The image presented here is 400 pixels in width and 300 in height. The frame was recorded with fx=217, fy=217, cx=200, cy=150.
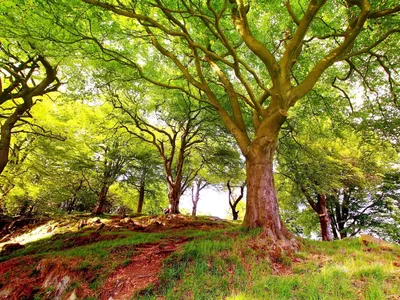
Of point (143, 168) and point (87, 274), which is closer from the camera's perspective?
point (87, 274)

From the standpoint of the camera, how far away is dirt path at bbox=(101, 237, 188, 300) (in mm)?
3508

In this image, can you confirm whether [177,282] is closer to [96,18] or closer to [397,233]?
[96,18]

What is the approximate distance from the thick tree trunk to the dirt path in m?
1.99

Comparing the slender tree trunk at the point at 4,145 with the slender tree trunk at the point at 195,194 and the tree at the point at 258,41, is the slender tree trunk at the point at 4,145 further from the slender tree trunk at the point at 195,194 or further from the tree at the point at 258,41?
the slender tree trunk at the point at 195,194

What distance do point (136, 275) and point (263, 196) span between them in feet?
10.0

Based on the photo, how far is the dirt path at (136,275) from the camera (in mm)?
3508

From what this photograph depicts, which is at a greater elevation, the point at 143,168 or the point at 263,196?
the point at 143,168

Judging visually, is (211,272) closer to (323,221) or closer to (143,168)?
(323,221)

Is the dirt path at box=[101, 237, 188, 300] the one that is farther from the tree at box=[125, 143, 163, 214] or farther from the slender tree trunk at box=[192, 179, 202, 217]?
the slender tree trunk at box=[192, 179, 202, 217]

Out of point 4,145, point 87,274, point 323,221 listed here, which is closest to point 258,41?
point 87,274

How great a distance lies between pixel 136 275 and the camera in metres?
3.82

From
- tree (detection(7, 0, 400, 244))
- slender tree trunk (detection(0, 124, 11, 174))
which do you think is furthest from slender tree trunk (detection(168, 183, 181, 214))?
slender tree trunk (detection(0, 124, 11, 174))

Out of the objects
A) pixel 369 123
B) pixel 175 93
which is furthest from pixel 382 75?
pixel 175 93

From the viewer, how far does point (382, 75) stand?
291 inches
